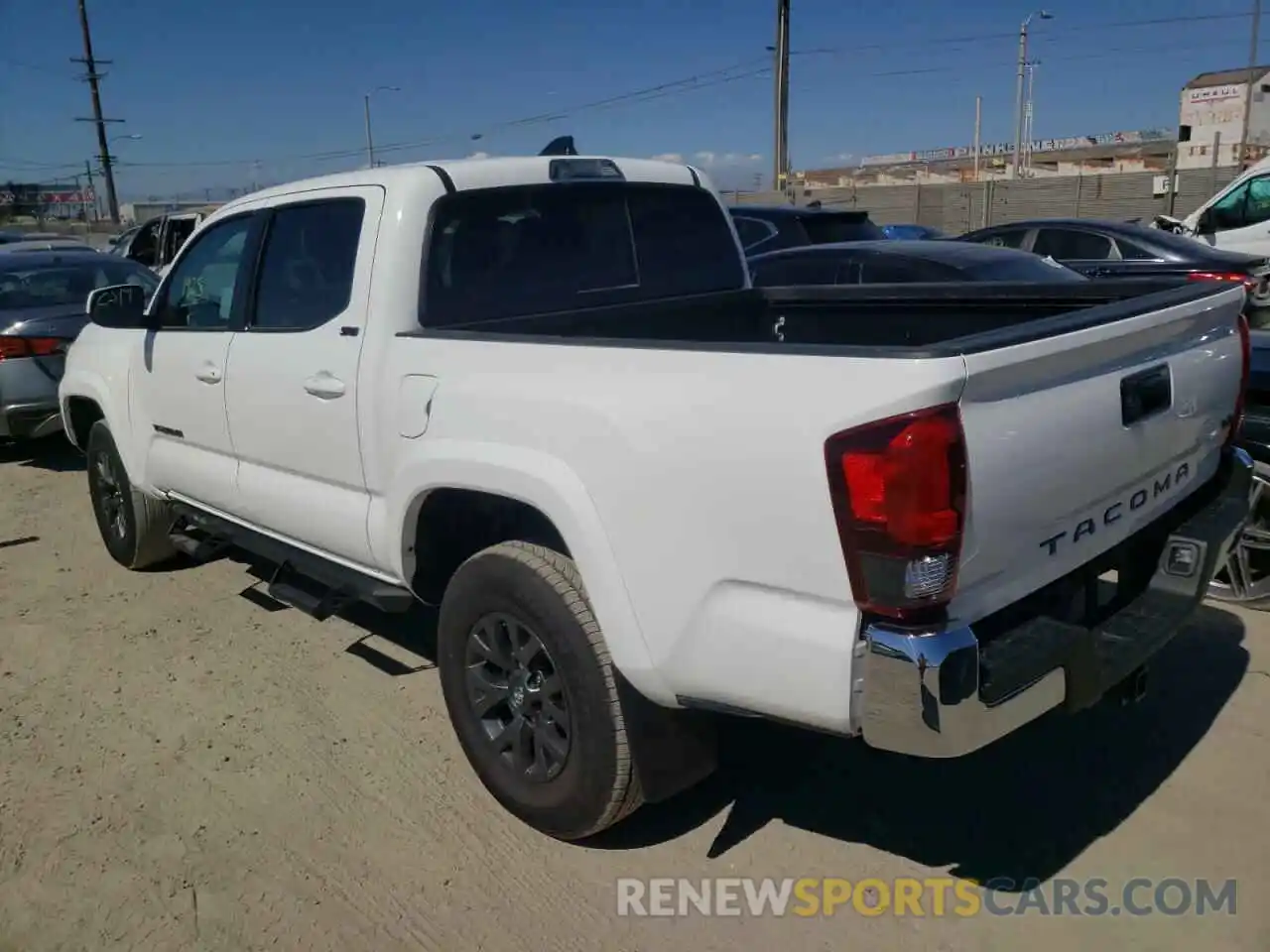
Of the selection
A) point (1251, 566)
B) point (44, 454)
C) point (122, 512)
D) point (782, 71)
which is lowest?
point (44, 454)

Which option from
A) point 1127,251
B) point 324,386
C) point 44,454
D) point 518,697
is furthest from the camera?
point 1127,251

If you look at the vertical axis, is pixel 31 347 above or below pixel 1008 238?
below

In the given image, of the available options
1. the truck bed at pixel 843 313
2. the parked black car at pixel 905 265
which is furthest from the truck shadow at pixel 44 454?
the truck bed at pixel 843 313

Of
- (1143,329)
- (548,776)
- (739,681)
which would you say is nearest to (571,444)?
Answer: (739,681)

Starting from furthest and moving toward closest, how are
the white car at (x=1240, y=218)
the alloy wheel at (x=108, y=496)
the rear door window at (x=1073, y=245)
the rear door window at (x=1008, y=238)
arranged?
the white car at (x=1240, y=218), the rear door window at (x=1008, y=238), the rear door window at (x=1073, y=245), the alloy wheel at (x=108, y=496)

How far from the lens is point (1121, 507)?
275 centimetres

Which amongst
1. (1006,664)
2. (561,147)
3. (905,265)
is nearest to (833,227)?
(905,265)

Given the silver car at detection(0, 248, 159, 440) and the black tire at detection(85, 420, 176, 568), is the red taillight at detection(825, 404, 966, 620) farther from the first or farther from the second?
the silver car at detection(0, 248, 159, 440)

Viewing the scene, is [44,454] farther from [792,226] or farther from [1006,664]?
[1006,664]

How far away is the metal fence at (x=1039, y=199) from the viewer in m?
28.6

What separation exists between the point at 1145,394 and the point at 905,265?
4528 millimetres

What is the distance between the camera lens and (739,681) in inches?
96.4

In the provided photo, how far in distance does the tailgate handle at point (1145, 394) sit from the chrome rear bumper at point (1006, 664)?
432 mm

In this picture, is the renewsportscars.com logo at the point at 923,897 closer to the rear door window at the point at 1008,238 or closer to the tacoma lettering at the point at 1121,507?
the tacoma lettering at the point at 1121,507
